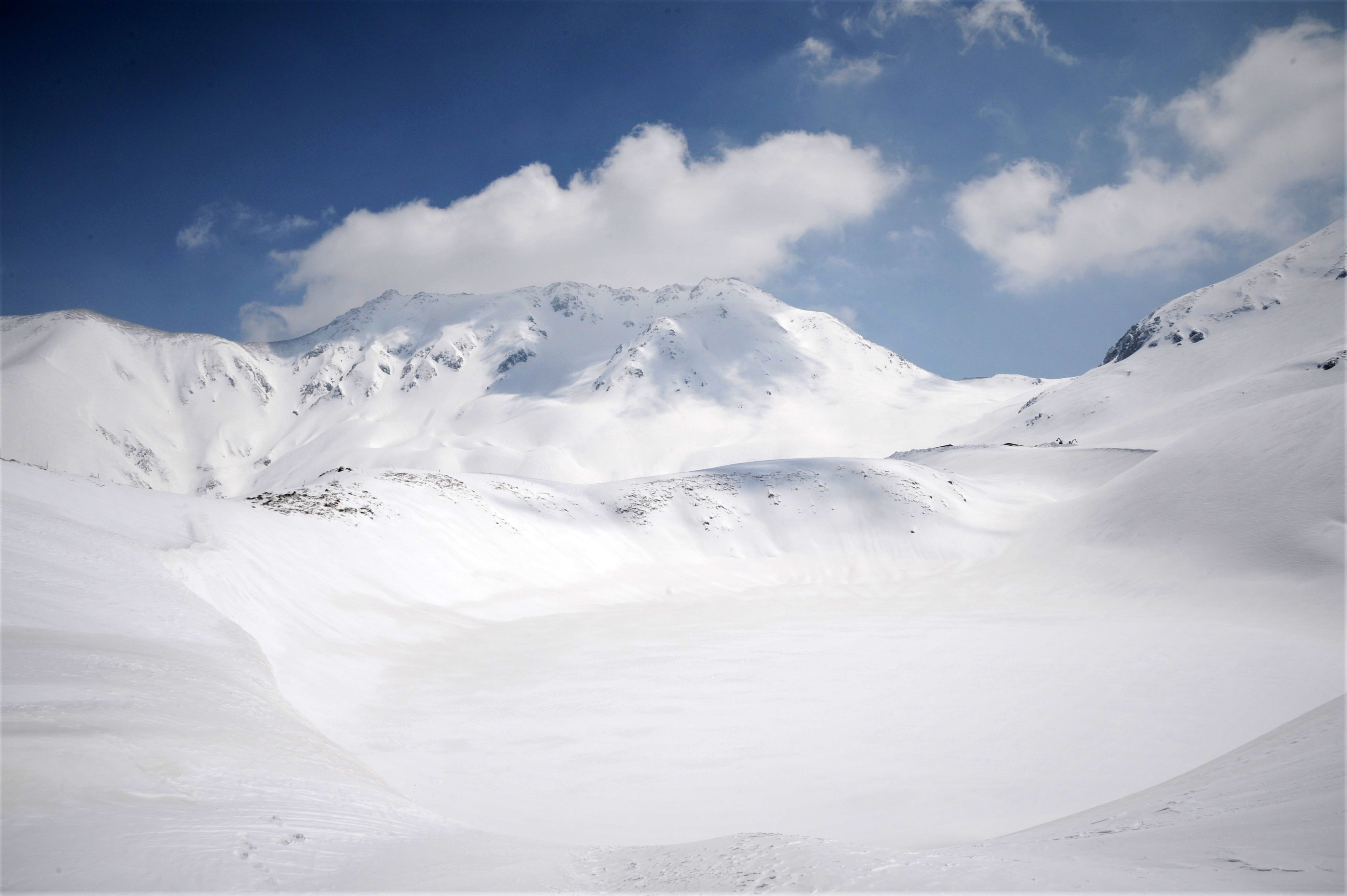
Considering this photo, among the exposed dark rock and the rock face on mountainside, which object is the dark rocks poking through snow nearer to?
the rock face on mountainside

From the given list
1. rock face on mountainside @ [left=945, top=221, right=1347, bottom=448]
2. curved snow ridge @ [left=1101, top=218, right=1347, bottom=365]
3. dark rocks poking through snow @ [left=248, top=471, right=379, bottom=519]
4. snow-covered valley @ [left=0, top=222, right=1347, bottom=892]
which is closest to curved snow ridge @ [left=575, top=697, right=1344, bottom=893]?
snow-covered valley @ [left=0, top=222, right=1347, bottom=892]

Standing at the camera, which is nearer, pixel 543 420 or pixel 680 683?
pixel 680 683

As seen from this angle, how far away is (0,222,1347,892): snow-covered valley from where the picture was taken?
344 centimetres

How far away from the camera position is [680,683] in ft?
33.9

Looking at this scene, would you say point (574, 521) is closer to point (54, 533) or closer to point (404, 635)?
point (404, 635)

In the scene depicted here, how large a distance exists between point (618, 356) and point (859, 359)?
264ft

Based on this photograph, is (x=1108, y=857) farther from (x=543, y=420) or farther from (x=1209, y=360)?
(x=543, y=420)

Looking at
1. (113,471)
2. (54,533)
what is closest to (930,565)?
(54,533)

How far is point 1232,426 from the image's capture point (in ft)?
82.0

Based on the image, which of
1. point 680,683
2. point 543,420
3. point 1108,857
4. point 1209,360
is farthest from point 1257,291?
point 543,420

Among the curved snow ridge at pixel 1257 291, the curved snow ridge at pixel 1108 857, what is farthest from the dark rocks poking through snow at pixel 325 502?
the curved snow ridge at pixel 1257 291

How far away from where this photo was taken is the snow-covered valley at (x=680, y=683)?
11.3 ft

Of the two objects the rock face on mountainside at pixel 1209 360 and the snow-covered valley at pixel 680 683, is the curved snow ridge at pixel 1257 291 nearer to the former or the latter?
the rock face on mountainside at pixel 1209 360

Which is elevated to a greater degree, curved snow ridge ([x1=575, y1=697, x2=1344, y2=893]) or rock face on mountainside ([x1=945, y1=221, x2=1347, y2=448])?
rock face on mountainside ([x1=945, y1=221, x2=1347, y2=448])
